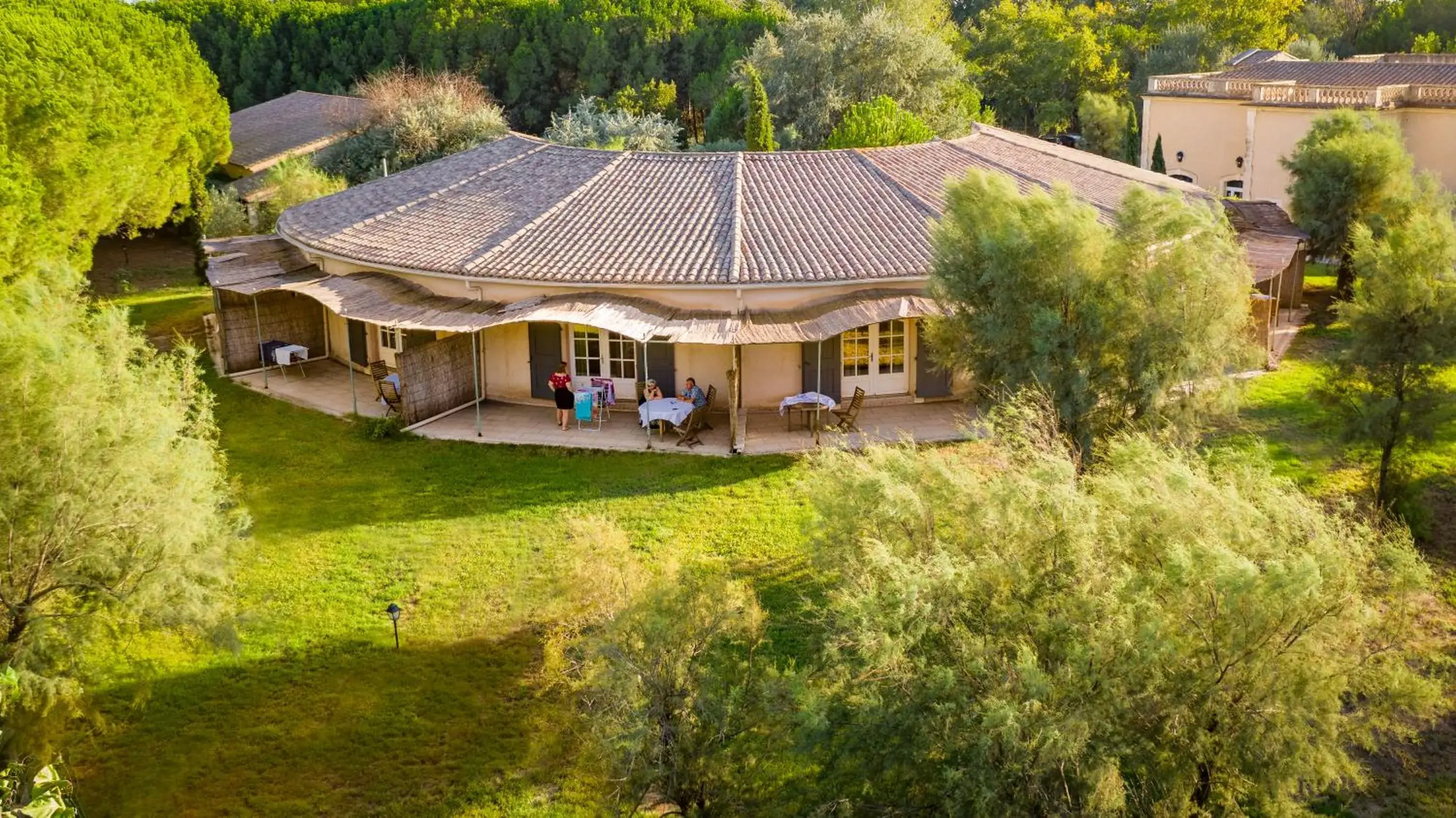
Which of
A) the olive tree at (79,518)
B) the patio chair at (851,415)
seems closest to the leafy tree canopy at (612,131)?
the patio chair at (851,415)

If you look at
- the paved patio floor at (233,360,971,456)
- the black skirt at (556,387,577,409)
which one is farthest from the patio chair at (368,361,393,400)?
the black skirt at (556,387,577,409)

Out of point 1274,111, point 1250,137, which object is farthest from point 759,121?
point 1274,111

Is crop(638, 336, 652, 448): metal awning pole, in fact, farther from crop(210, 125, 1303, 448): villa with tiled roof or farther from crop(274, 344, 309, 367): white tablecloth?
crop(274, 344, 309, 367): white tablecloth

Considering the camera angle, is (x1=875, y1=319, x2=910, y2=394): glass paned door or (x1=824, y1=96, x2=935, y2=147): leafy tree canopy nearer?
(x1=875, y1=319, x2=910, y2=394): glass paned door

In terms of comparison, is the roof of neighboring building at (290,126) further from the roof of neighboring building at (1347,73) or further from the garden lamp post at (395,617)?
the garden lamp post at (395,617)

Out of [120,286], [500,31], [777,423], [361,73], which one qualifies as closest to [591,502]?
[777,423]

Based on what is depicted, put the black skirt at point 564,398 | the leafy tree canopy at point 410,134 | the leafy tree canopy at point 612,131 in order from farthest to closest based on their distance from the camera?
the leafy tree canopy at point 410,134, the leafy tree canopy at point 612,131, the black skirt at point 564,398
